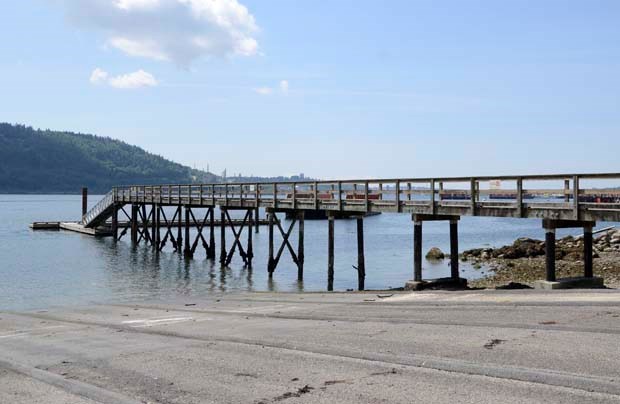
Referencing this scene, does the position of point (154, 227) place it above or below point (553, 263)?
below

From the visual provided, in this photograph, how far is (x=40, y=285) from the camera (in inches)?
1181

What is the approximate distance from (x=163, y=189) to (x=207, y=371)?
4004cm

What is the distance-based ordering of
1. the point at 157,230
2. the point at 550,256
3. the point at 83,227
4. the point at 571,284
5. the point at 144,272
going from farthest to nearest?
the point at 83,227, the point at 157,230, the point at 144,272, the point at 550,256, the point at 571,284

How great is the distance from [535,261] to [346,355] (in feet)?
97.0

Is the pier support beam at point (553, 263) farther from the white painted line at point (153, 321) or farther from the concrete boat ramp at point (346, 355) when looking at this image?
the white painted line at point (153, 321)

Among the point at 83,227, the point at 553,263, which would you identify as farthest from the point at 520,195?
the point at 83,227

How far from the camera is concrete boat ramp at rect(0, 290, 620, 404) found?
7.70 metres

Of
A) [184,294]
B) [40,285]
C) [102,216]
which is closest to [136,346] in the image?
[184,294]

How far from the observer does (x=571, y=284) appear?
1711cm

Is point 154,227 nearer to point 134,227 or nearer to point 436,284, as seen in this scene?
point 134,227

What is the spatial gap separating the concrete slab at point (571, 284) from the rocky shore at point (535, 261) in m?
6.93

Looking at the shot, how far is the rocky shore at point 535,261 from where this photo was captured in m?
28.5

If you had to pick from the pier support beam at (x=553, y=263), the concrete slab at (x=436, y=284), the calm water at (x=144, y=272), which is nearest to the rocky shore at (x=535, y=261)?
the calm water at (x=144, y=272)

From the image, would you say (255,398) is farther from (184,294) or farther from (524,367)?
(184,294)
